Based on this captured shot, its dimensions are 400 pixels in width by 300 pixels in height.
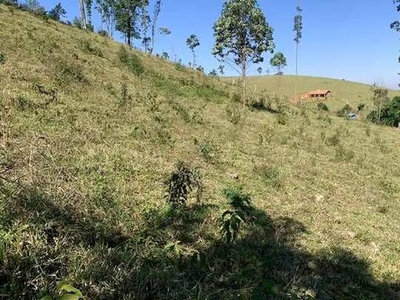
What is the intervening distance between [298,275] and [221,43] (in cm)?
1627

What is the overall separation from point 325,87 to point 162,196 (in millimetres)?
104049

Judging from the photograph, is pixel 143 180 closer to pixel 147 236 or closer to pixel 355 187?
pixel 147 236

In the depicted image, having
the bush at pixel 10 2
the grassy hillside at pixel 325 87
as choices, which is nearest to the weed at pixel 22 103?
the bush at pixel 10 2

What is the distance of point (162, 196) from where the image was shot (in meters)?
7.32

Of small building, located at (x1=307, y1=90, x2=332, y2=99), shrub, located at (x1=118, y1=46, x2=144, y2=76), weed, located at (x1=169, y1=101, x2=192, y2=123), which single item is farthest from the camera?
small building, located at (x1=307, y1=90, x2=332, y2=99)

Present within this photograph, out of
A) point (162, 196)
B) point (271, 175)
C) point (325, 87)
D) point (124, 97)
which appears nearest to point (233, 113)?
point (124, 97)

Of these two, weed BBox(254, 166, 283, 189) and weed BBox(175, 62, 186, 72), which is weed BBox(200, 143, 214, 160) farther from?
weed BBox(175, 62, 186, 72)

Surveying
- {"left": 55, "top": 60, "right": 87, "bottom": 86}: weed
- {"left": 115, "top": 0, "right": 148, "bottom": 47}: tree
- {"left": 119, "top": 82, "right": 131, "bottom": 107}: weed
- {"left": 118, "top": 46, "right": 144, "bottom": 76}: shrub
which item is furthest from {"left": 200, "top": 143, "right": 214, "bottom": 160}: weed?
{"left": 115, "top": 0, "right": 148, "bottom": 47}: tree

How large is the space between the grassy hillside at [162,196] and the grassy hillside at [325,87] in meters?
74.1

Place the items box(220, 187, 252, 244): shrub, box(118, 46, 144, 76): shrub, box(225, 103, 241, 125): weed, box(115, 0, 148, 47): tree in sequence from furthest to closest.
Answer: box(115, 0, 148, 47): tree, box(118, 46, 144, 76): shrub, box(225, 103, 241, 125): weed, box(220, 187, 252, 244): shrub

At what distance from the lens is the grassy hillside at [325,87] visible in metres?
90.5

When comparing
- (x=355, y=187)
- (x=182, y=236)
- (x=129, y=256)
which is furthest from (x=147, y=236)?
(x=355, y=187)

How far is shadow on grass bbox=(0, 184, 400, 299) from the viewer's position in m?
3.73

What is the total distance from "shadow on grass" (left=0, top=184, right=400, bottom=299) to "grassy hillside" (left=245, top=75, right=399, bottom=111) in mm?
80714
